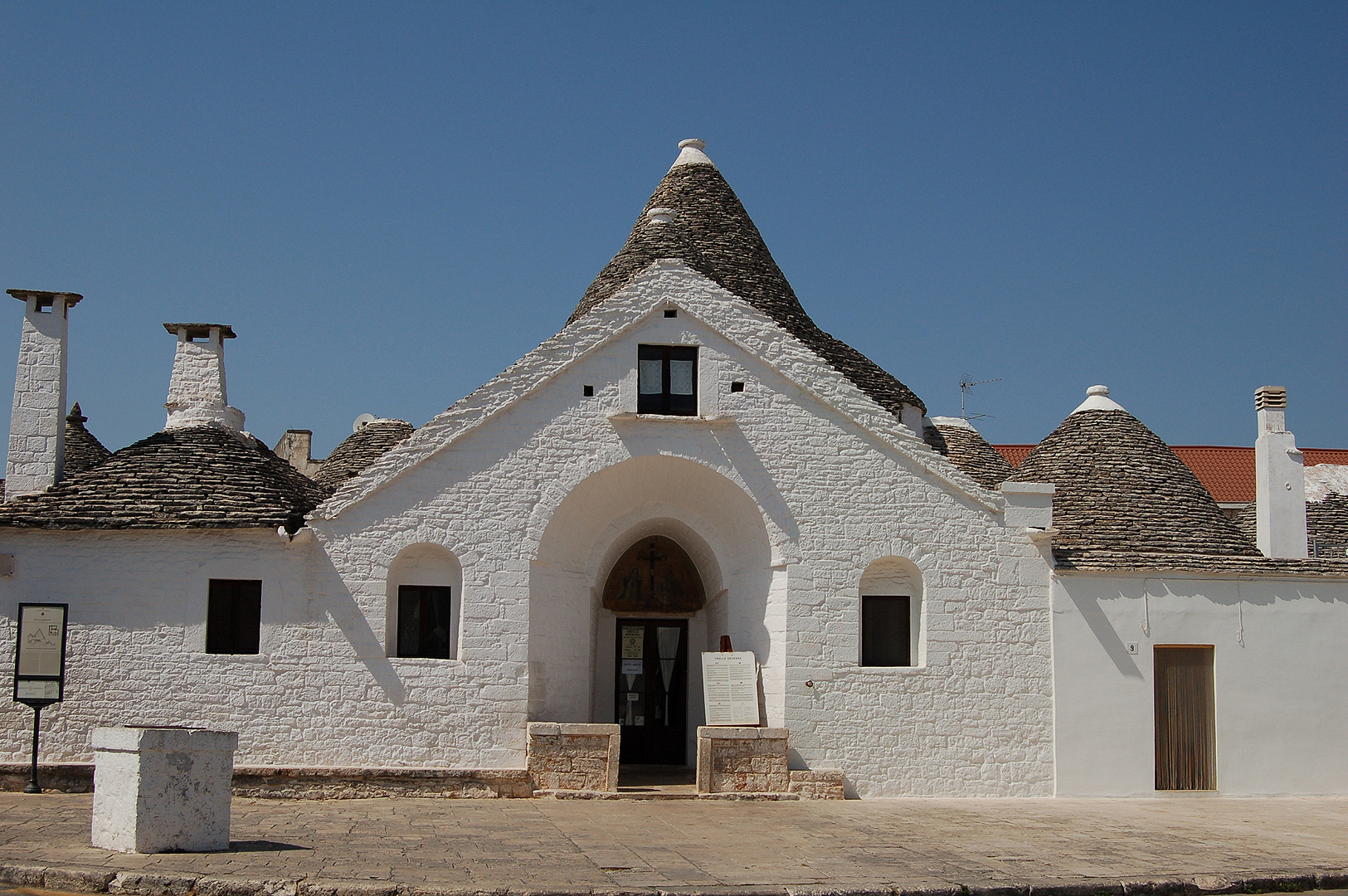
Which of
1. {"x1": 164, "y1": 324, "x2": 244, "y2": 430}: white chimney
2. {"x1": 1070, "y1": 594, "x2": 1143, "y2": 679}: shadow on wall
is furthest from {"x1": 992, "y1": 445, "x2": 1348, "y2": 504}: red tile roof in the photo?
{"x1": 164, "y1": 324, "x2": 244, "y2": 430}: white chimney

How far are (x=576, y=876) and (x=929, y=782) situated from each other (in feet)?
23.1

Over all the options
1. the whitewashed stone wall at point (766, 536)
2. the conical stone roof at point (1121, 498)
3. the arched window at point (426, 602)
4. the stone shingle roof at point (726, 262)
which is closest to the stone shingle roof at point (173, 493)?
the whitewashed stone wall at point (766, 536)

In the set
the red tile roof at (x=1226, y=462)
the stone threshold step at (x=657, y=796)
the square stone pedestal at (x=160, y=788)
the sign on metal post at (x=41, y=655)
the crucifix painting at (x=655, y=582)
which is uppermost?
the red tile roof at (x=1226, y=462)

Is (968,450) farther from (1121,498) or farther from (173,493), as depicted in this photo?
(173,493)

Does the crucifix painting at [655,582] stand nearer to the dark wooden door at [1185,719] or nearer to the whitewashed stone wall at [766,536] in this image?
the whitewashed stone wall at [766,536]

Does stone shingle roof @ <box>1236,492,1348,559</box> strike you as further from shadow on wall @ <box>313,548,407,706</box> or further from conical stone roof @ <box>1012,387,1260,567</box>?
shadow on wall @ <box>313,548,407,706</box>

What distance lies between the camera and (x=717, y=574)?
16.5 metres

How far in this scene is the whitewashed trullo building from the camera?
14.2 m

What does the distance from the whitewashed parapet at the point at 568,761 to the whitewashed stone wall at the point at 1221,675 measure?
5.93 meters

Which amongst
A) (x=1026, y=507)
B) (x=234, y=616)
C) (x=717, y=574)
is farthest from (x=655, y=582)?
(x=234, y=616)

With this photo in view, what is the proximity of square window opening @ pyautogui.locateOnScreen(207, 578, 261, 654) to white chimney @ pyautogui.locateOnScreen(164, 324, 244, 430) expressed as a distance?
9.80 ft

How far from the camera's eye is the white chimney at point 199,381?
647 inches

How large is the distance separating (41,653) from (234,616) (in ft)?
7.32

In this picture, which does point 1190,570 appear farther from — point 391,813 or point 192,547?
point 192,547
